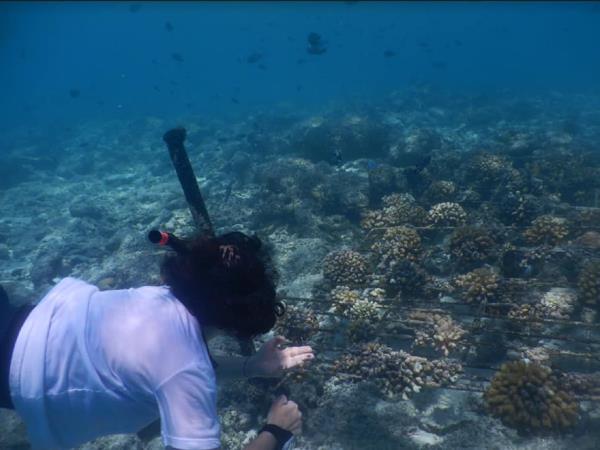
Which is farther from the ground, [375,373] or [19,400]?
[19,400]

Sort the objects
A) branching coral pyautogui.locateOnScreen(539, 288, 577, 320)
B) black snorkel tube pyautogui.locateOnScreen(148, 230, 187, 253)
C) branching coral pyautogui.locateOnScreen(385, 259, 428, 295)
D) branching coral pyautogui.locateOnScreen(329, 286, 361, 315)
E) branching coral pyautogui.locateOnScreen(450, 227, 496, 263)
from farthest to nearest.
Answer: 1. branching coral pyautogui.locateOnScreen(450, 227, 496, 263)
2. branching coral pyautogui.locateOnScreen(385, 259, 428, 295)
3. branching coral pyautogui.locateOnScreen(329, 286, 361, 315)
4. branching coral pyautogui.locateOnScreen(539, 288, 577, 320)
5. black snorkel tube pyautogui.locateOnScreen(148, 230, 187, 253)

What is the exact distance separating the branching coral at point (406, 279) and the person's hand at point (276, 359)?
3981 mm

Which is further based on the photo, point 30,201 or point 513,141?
point 30,201

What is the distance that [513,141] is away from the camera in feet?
53.8

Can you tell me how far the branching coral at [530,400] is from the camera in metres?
4.29

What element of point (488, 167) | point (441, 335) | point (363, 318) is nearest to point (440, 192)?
Result: point (488, 167)

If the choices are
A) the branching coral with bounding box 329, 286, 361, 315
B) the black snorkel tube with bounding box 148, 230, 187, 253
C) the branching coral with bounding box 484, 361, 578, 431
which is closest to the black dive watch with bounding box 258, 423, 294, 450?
the black snorkel tube with bounding box 148, 230, 187, 253

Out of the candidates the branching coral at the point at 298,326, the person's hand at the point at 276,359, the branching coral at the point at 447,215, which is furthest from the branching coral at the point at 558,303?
the person's hand at the point at 276,359

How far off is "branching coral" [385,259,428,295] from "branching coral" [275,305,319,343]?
5.40 feet

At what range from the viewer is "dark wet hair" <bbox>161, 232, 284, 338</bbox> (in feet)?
7.58

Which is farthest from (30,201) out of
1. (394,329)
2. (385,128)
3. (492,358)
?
(492,358)

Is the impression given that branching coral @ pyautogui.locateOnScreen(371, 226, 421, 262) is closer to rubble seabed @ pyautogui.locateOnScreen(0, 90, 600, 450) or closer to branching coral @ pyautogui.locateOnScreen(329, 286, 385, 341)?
rubble seabed @ pyautogui.locateOnScreen(0, 90, 600, 450)

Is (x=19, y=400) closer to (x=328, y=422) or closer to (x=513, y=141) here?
(x=328, y=422)

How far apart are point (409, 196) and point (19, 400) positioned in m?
10.3
